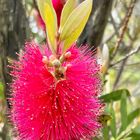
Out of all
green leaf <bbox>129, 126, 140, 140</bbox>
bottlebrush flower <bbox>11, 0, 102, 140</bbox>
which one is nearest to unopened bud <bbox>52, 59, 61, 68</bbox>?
bottlebrush flower <bbox>11, 0, 102, 140</bbox>

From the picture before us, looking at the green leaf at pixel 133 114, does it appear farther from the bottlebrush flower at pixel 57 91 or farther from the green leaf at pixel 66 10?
the green leaf at pixel 66 10

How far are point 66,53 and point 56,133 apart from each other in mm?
219

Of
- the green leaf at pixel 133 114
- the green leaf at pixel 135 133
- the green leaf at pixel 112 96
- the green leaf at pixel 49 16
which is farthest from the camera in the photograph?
the green leaf at pixel 133 114

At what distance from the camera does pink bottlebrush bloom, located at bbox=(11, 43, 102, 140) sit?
107cm

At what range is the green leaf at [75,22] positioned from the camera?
992 millimetres

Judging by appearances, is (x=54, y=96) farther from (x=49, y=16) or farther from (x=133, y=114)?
(x=133, y=114)

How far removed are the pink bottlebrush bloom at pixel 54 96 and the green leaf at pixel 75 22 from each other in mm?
62

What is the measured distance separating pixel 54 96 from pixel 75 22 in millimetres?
204

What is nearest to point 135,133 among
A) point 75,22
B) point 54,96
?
point 54,96

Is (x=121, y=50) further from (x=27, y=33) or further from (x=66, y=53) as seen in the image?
(x=66, y=53)

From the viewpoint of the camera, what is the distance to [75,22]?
1.00 m

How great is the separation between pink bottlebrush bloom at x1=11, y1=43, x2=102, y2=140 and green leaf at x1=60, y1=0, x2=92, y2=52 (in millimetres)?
62

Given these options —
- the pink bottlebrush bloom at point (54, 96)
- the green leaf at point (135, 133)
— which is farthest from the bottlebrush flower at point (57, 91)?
the green leaf at point (135, 133)

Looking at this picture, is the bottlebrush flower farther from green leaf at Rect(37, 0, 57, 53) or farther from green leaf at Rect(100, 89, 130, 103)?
green leaf at Rect(100, 89, 130, 103)
